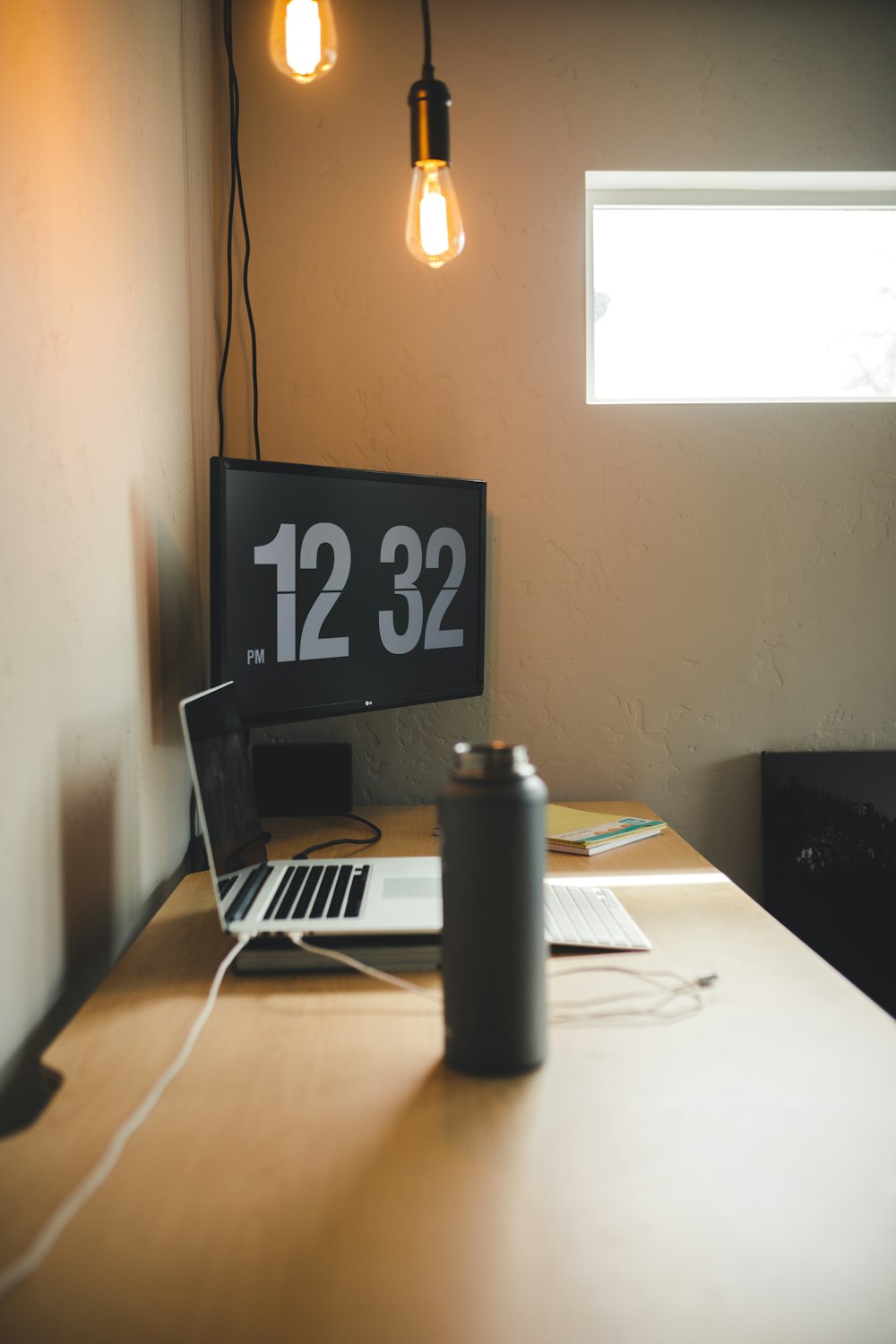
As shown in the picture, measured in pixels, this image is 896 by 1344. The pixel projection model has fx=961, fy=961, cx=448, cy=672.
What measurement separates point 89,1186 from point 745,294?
2.01 m

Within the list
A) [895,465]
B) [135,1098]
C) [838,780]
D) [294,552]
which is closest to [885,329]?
[895,465]

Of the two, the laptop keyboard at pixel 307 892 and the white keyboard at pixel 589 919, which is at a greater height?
the laptop keyboard at pixel 307 892

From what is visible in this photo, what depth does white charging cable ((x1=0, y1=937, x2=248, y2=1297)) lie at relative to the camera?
52 cm

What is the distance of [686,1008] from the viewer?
0.87m

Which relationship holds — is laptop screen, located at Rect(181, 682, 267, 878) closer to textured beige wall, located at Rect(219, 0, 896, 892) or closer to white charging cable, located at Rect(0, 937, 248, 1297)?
white charging cable, located at Rect(0, 937, 248, 1297)

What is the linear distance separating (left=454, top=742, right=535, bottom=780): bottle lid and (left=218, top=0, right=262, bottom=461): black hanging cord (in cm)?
128

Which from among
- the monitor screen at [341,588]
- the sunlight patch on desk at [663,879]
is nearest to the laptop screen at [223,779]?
the monitor screen at [341,588]

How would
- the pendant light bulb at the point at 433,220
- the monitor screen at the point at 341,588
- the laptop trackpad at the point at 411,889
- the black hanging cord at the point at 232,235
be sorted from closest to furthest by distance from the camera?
the laptop trackpad at the point at 411,889, the pendant light bulb at the point at 433,220, the monitor screen at the point at 341,588, the black hanging cord at the point at 232,235

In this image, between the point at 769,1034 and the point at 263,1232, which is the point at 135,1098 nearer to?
the point at 263,1232

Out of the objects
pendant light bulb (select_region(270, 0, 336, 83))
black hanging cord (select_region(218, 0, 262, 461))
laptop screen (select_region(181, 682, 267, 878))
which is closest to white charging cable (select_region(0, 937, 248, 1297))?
laptop screen (select_region(181, 682, 267, 878))

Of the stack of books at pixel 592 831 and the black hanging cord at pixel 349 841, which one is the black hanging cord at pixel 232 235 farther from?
the stack of books at pixel 592 831

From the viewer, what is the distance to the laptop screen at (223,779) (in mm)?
→ 1051

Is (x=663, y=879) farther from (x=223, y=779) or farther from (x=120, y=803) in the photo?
(x=120, y=803)

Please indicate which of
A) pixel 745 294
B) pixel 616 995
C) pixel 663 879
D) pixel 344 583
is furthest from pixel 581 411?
pixel 616 995
